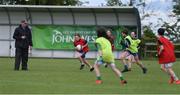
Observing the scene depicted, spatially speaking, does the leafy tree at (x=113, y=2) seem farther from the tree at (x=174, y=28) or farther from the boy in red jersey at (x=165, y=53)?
the boy in red jersey at (x=165, y=53)

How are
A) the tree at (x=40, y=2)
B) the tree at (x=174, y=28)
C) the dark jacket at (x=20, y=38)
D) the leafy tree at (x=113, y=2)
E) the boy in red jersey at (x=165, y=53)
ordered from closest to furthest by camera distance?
the boy in red jersey at (x=165, y=53), the dark jacket at (x=20, y=38), the tree at (x=174, y=28), the tree at (x=40, y=2), the leafy tree at (x=113, y=2)

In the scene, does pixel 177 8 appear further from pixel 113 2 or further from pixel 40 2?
pixel 40 2

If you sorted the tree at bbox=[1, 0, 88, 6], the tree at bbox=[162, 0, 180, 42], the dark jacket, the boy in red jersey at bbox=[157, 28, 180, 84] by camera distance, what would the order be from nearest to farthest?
the boy in red jersey at bbox=[157, 28, 180, 84], the dark jacket, the tree at bbox=[162, 0, 180, 42], the tree at bbox=[1, 0, 88, 6]

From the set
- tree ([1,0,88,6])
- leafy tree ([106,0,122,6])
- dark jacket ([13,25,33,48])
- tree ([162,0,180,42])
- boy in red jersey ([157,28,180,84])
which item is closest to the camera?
boy in red jersey ([157,28,180,84])

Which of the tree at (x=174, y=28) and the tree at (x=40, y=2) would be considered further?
the tree at (x=40, y=2)

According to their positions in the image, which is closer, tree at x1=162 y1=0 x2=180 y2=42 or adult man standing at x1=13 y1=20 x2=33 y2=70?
adult man standing at x1=13 y1=20 x2=33 y2=70

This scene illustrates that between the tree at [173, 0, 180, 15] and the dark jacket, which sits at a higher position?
the tree at [173, 0, 180, 15]

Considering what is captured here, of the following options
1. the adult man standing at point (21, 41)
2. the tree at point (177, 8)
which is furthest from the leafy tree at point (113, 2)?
the adult man standing at point (21, 41)

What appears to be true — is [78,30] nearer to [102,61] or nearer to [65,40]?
[65,40]

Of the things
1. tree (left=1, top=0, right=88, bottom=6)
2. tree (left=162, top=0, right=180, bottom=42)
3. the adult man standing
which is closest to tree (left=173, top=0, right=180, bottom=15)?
tree (left=162, top=0, right=180, bottom=42)

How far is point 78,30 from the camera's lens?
142 ft

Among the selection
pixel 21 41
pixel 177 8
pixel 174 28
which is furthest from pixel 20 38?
pixel 177 8

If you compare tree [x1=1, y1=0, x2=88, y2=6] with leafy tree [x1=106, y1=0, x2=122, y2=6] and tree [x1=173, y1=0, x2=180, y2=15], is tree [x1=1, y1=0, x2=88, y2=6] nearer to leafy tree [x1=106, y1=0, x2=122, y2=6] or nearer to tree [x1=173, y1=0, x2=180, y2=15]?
leafy tree [x1=106, y1=0, x2=122, y2=6]

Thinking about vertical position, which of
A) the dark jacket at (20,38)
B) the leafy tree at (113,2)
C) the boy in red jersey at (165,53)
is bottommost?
the boy in red jersey at (165,53)
